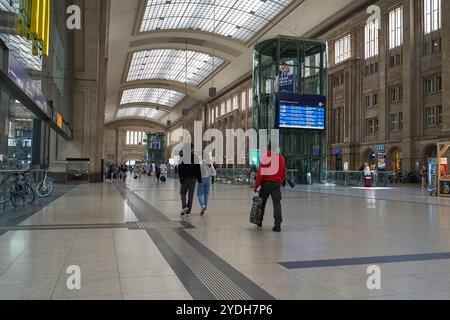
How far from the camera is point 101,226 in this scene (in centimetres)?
779

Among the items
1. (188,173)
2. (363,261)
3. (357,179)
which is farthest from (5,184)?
(357,179)

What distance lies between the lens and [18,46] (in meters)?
11.3

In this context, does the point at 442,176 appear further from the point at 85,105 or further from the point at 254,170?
the point at 85,105

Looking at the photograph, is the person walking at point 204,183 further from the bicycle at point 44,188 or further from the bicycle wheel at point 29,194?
the bicycle at point 44,188

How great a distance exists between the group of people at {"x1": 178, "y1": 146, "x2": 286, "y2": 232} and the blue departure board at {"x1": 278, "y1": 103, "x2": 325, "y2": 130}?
14888mm

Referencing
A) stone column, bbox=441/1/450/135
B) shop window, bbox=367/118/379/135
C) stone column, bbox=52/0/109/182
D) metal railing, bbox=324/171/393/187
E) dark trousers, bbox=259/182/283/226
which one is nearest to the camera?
dark trousers, bbox=259/182/283/226

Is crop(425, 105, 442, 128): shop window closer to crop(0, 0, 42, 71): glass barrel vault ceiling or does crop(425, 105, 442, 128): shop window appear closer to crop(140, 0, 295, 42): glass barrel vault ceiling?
crop(140, 0, 295, 42): glass barrel vault ceiling

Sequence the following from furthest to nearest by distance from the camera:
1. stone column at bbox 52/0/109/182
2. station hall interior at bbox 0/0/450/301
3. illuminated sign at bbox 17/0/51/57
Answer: stone column at bbox 52/0/109/182
illuminated sign at bbox 17/0/51/57
station hall interior at bbox 0/0/450/301

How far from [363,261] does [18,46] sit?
1007 cm

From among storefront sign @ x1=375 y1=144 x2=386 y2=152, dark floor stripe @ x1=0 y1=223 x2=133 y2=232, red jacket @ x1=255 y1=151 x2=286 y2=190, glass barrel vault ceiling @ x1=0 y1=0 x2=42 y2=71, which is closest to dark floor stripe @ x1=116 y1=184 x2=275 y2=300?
dark floor stripe @ x1=0 y1=223 x2=133 y2=232

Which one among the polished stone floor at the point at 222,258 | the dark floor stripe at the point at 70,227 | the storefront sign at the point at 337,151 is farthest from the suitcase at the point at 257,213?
the storefront sign at the point at 337,151

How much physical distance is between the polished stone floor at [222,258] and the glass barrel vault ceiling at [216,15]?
33.5 metres

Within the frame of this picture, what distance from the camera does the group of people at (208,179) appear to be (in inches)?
303

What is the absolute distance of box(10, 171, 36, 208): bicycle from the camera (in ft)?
37.9
